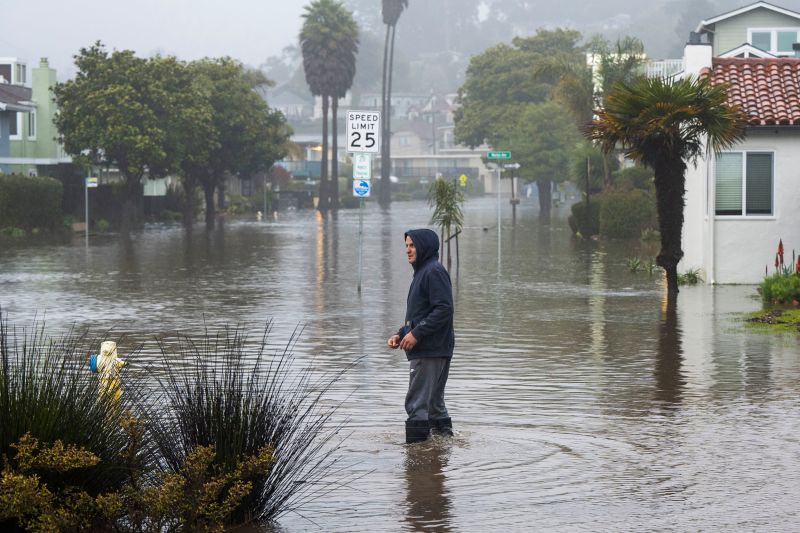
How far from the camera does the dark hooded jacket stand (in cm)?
1085

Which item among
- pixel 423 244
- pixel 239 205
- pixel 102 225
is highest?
pixel 239 205

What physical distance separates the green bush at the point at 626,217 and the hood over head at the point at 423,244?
3924 centimetres

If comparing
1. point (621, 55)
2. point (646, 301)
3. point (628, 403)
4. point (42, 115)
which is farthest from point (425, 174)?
point (628, 403)

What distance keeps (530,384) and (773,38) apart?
3457cm

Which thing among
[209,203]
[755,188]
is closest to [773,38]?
[755,188]

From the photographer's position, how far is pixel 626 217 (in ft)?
163

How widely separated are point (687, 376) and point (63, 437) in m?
8.76

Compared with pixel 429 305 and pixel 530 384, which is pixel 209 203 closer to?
pixel 530 384

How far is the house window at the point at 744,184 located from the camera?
90.0 ft

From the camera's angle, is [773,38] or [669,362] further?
[773,38]

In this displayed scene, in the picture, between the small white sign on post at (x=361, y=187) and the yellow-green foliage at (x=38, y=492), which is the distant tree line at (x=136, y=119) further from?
the yellow-green foliage at (x=38, y=492)

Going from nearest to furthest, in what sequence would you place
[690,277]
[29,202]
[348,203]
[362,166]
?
[362,166] → [690,277] → [29,202] → [348,203]

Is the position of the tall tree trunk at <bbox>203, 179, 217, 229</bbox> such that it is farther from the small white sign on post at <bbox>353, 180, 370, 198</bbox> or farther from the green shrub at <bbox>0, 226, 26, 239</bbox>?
the small white sign on post at <bbox>353, 180, 370, 198</bbox>

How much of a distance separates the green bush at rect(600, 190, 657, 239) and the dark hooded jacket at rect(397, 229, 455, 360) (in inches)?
1545
